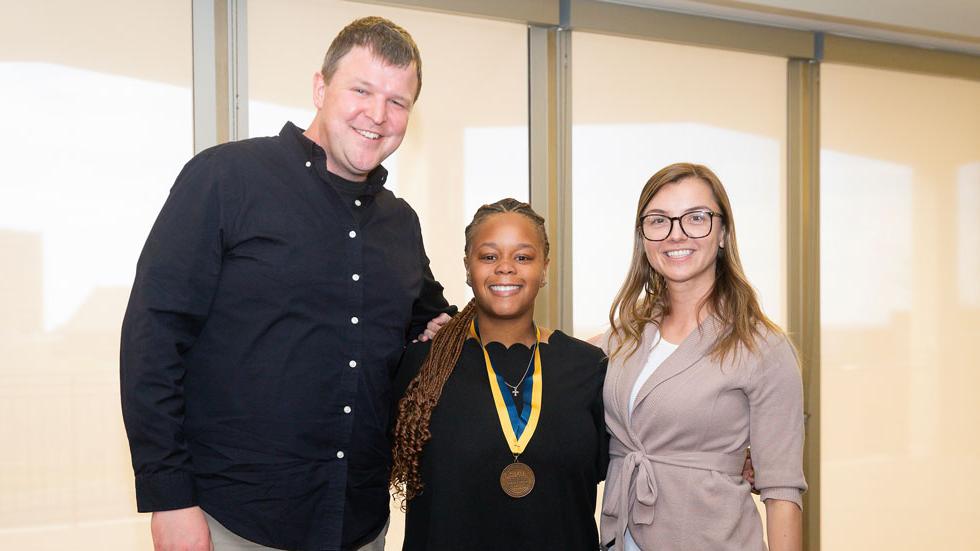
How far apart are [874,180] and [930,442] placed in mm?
1557

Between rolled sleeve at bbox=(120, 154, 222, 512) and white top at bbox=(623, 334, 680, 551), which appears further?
white top at bbox=(623, 334, 680, 551)

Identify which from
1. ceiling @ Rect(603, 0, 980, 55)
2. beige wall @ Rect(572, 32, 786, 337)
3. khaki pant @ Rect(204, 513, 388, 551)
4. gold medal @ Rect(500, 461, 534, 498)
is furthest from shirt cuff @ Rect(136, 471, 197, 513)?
ceiling @ Rect(603, 0, 980, 55)

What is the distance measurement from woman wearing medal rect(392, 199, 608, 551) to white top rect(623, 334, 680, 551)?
0.30 ft

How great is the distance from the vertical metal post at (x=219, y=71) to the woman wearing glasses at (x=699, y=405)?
6.12 ft

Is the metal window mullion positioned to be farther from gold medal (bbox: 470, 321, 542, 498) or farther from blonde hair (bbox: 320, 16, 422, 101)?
gold medal (bbox: 470, 321, 542, 498)

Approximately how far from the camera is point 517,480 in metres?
2.16

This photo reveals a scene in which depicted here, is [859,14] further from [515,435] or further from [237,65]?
[515,435]

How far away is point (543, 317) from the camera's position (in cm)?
407

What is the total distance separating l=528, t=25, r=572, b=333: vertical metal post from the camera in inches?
159

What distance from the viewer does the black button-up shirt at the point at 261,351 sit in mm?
1856

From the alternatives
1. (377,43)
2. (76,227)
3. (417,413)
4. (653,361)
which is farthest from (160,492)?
(76,227)

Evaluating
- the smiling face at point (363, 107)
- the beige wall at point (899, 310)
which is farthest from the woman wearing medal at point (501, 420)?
the beige wall at point (899, 310)

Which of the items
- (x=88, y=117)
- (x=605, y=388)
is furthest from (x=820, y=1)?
(x=88, y=117)

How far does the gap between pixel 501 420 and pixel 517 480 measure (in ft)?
0.51
